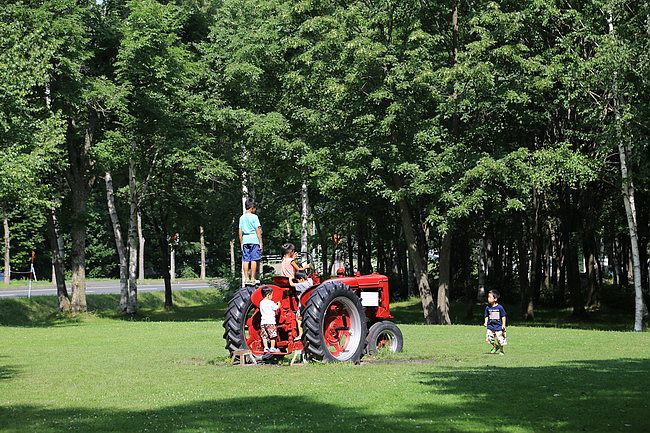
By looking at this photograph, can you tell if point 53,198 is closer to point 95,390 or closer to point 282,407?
point 95,390

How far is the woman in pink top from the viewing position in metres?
18.3

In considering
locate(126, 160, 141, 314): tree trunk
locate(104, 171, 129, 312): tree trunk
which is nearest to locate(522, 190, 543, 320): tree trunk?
locate(126, 160, 141, 314): tree trunk

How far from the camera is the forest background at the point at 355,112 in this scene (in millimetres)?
35312

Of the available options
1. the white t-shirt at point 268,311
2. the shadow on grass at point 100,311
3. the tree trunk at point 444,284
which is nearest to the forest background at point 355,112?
the tree trunk at point 444,284

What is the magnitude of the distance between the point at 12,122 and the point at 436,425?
28131 mm

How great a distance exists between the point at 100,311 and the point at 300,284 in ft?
106

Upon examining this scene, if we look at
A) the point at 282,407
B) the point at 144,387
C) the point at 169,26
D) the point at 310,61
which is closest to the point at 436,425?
the point at 282,407

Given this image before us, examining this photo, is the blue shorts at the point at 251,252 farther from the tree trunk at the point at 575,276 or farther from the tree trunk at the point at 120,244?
the tree trunk at the point at 120,244

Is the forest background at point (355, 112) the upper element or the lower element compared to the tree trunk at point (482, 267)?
upper

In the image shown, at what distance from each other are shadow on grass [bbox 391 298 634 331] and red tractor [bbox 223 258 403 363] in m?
22.0

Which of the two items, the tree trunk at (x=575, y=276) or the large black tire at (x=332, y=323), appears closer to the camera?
the large black tire at (x=332, y=323)

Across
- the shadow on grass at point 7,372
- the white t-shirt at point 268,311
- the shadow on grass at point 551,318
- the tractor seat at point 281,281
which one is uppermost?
the tractor seat at point 281,281

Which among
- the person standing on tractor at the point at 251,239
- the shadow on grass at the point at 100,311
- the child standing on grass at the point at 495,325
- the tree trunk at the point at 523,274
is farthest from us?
the tree trunk at the point at 523,274

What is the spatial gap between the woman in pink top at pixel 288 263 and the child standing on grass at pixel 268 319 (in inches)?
17.4
